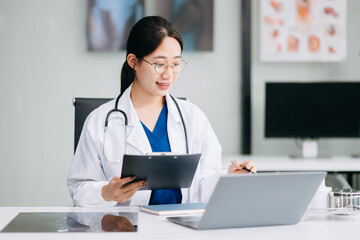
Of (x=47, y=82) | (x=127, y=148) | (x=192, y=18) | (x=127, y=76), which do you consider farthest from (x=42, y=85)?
(x=127, y=148)

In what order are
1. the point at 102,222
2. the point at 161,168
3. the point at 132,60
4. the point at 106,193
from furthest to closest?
the point at 132,60, the point at 106,193, the point at 161,168, the point at 102,222

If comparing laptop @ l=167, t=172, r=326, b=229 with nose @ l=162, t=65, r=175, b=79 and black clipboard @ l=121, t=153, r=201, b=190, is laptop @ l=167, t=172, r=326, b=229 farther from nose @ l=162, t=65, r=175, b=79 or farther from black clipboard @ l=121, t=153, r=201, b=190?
nose @ l=162, t=65, r=175, b=79

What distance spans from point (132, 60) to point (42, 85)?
1.72 meters

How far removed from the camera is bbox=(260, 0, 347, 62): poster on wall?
352 cm

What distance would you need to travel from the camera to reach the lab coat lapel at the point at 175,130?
1.91 metres

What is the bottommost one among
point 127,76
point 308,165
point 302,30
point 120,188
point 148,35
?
point 308,165

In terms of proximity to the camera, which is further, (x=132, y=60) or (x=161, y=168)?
(x=132, y=60)

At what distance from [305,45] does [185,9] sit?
840 mm

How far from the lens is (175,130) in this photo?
1.94m

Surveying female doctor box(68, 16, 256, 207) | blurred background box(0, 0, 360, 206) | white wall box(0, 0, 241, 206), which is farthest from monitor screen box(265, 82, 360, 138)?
female doctor box(68, 16, 256, 207)

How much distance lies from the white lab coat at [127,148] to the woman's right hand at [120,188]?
0.11 meters

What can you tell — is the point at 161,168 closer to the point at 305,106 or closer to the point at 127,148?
the point at 127,148

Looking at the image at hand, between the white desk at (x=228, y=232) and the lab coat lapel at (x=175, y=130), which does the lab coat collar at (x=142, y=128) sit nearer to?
the lab coat lapel at (x=175, y=130)

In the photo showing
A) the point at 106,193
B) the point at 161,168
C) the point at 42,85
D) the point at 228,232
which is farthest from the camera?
the point at 42,85
